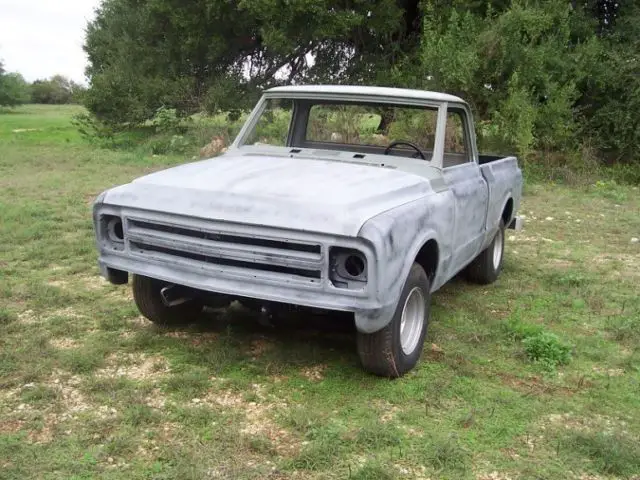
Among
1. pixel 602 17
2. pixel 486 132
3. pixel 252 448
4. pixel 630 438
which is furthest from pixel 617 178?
pixel 252 448

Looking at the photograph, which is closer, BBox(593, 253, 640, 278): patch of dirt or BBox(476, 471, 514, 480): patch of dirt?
BBox(476, 471, 514, 480): patch of dirt

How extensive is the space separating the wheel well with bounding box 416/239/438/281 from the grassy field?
0.57m

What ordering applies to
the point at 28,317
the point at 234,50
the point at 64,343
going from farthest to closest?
the point at 234,50 < the point at 28,317 < the point at 64,343

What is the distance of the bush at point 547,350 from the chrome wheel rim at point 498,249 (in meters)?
1.82

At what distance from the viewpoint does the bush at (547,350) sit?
14.3 feet

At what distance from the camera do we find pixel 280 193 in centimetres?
374

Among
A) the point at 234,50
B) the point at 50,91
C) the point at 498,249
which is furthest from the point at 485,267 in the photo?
the point at 50,91

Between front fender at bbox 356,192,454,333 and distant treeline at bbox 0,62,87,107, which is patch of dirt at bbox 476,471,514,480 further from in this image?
distant treeline at bbox 0,62,87,107

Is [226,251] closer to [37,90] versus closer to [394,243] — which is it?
[394,243]

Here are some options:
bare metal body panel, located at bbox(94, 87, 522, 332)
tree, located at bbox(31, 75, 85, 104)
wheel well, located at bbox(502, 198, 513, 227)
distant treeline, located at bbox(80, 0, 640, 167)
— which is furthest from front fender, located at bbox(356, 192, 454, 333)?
tree, located at bbox(31, 75, 85, 104)

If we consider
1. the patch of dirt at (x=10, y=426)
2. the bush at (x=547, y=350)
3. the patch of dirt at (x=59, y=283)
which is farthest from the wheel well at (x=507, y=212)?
the patch of dirt at (x=10, y=426)

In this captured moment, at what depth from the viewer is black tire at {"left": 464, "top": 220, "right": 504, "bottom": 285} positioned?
6.07 m

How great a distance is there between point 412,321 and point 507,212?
2741mm

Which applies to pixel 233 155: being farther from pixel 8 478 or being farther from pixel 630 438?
pixel 630 438
